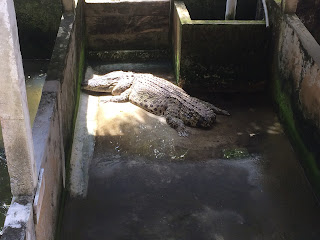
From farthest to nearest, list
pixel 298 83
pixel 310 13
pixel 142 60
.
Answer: pixel 142 60
pixel 310 13
pixel 298 83

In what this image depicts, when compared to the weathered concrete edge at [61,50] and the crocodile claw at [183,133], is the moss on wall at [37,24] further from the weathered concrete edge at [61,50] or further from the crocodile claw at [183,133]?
the crocodile claw at [183,133]

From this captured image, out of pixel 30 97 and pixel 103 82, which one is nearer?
pixel 30 97

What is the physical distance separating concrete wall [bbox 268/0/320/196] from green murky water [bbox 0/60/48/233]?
3.50 meters

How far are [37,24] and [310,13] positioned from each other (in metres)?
4.84

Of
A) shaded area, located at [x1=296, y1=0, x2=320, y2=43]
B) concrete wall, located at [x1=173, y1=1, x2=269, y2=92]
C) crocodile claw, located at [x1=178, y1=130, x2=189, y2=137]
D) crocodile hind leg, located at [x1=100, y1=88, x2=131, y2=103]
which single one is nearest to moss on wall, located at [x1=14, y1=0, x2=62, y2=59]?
crocodile hind leg, located at [x1=100, y1=88, x2=131, y2=103]

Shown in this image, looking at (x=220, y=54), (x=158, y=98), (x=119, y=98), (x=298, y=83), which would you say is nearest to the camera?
(x=298, y=83)

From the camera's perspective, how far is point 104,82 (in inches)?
277

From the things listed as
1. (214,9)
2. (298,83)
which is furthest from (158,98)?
(214,9)

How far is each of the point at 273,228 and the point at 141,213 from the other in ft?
4.49

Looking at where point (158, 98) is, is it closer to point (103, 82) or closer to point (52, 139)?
point (103, 82)

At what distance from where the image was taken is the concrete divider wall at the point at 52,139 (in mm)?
3033

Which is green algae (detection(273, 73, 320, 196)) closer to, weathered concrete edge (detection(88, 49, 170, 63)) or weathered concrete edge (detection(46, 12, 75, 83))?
weathered concrete edge (detection(88, 49, 170, 63))

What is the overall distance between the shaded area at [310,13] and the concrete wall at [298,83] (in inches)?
31.3

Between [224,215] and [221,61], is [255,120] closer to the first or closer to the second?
[221,61]
